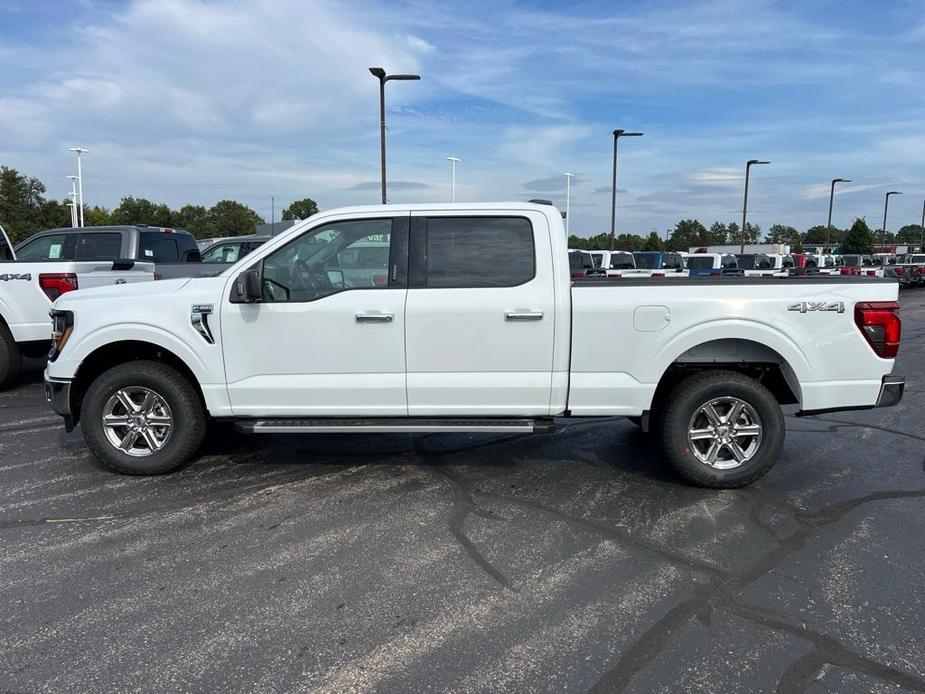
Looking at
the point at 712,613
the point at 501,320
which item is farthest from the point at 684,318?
the point at 712,613

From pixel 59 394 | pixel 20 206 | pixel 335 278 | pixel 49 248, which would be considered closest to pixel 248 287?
pixel 335 278

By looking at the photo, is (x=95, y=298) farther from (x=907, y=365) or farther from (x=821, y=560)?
(x=907, y=365)

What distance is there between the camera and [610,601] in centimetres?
328

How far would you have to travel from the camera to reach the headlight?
15.9 feet

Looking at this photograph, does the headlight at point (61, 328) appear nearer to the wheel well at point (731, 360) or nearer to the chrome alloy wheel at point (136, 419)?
the chrome alloy wheel at point (136, 419)

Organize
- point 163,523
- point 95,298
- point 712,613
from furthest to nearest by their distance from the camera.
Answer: point 95,298
point 163,523
point 712,613

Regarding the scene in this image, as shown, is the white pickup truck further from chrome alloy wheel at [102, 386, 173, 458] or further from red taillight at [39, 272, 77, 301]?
red taillight at [39, 272, 77, 301]

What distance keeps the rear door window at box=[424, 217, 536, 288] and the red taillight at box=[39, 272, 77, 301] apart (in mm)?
5323

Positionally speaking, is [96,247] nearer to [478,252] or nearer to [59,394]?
[59,394]

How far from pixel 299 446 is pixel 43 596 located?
8.51 ft

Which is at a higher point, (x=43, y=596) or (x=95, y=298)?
(x=95, y=298)

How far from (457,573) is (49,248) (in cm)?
1012

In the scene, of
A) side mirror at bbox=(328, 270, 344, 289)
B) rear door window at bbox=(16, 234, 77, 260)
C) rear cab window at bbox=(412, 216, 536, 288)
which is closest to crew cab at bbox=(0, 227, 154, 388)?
rear door window at bbox=(16, 234, 77, 260)

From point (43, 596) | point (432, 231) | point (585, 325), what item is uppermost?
point (432, 231)
